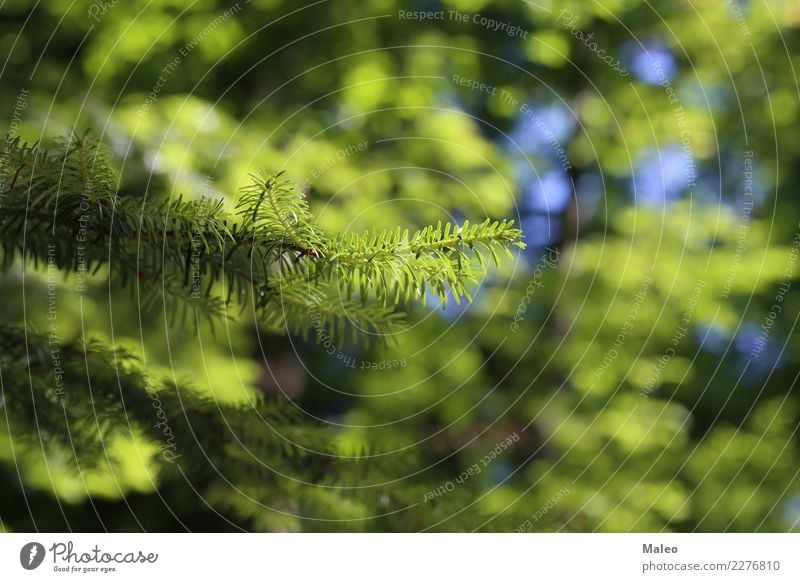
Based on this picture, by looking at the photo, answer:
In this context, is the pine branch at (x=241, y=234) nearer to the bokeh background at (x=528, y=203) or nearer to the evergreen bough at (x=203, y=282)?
the evergreen bough at (x=203, y=282)

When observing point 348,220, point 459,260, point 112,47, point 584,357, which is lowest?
point 584,357

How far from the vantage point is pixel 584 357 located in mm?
2371

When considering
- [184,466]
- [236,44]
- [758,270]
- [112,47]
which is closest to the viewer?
[184,466]

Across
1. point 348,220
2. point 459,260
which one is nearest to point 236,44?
point 348,220

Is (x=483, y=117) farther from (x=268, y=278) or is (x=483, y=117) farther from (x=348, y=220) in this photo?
(x=268, y=278)

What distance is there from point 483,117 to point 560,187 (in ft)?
1.13

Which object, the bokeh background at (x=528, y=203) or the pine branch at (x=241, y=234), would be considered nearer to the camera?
the pine branch at (x=241, y=234)
